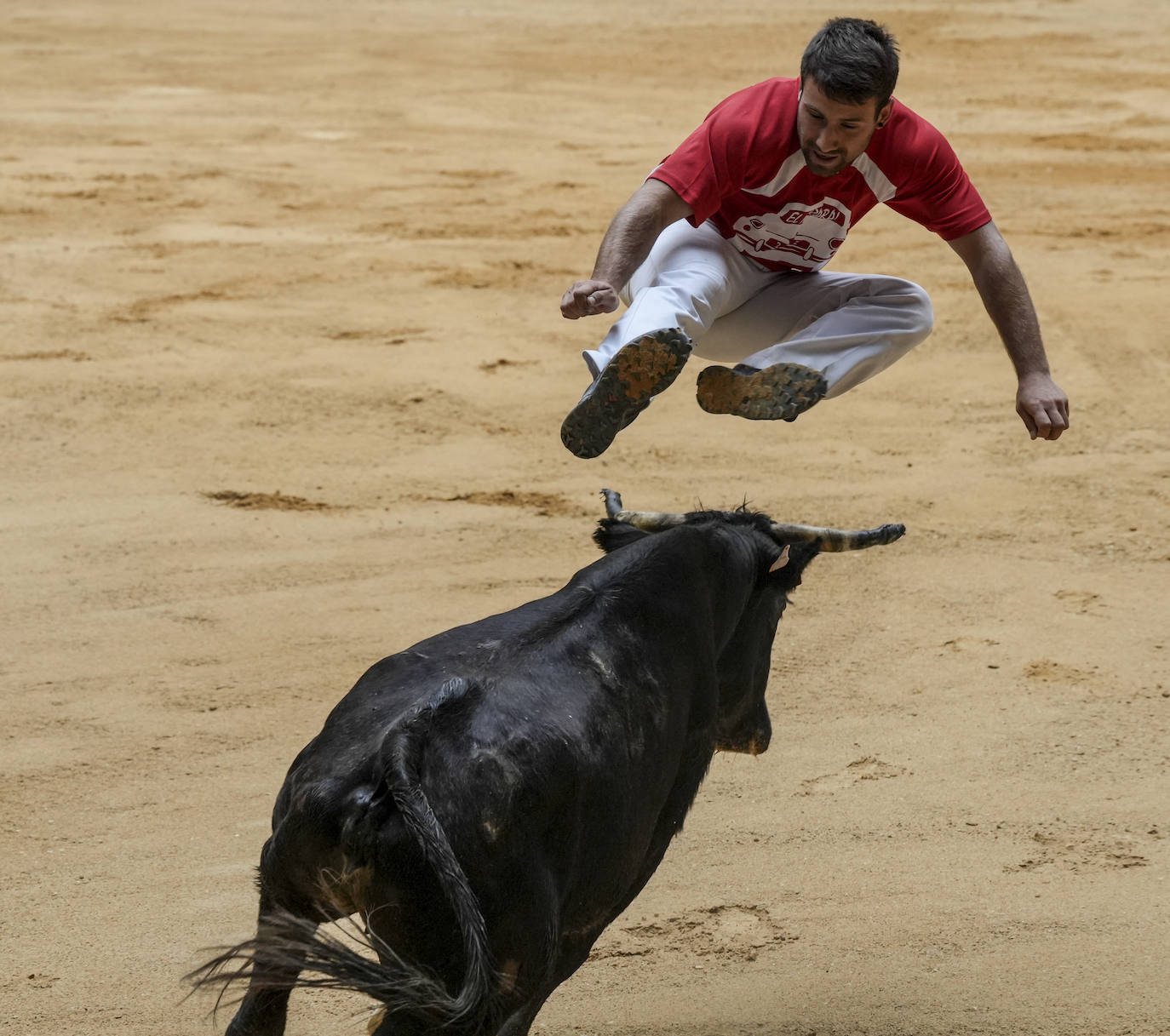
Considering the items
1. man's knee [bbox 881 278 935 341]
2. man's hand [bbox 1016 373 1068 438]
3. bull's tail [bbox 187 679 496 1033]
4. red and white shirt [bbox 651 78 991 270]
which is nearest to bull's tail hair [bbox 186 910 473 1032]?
bull's tail [bbox 187 679 496 1033]

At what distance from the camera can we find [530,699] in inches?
117

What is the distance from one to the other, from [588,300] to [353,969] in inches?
67.8

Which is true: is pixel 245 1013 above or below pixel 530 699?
below

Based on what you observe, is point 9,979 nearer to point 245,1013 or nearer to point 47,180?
point 245,1013

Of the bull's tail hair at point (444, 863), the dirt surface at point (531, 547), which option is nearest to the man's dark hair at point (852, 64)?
the bull's tail hair at point (444, 863)

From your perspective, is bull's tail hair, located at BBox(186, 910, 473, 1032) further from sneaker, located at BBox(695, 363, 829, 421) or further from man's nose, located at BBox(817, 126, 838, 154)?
man's nose, located at BBox(817, 126, 838, 154)

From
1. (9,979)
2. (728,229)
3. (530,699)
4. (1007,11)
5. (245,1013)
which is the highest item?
(1007,11)

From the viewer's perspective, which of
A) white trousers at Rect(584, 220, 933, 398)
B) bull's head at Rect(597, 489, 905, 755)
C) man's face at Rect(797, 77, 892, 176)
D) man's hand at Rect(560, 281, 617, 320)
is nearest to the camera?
man's hand at Rect(560, 281, 617, 320)

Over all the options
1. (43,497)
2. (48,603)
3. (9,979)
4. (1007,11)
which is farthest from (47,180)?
(1007,11)

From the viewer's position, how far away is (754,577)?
148 inches

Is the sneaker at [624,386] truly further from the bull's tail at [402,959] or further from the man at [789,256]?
the bull's tail at [402,959]

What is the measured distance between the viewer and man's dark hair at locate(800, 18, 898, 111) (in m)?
3.79

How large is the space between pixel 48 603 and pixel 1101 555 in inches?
175

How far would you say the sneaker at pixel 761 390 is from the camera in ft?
13.5
